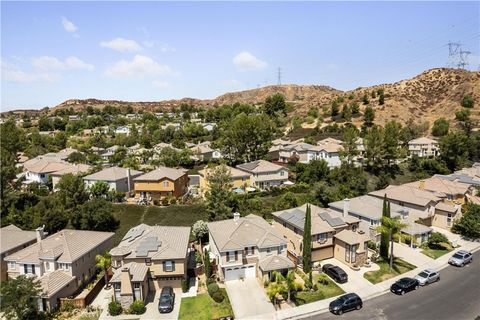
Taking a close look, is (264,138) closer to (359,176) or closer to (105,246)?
(359,176)

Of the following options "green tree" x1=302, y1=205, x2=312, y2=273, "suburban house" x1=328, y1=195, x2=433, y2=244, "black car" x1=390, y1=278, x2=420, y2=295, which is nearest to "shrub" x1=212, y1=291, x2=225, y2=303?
"green tree" x1=302, y1=205, x2=312, y2=273

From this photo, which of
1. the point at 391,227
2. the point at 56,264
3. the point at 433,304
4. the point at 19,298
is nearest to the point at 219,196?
the point at 56,264

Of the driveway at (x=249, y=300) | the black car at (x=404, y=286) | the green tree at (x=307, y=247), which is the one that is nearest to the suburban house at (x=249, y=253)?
the driveway at (x=249, y=300)

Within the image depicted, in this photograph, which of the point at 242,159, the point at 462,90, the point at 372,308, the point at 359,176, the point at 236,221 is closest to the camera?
the point at 372,308

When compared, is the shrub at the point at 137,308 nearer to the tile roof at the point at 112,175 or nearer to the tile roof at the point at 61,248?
the tile roof at the point at 61,248

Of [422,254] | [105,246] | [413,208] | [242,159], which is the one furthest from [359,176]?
[105,246]

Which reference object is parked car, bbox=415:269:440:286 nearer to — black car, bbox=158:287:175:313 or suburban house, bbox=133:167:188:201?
black car, bbox=158:287:175:313
